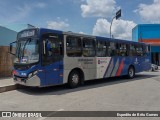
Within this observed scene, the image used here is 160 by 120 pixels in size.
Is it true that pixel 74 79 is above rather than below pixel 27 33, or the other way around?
below

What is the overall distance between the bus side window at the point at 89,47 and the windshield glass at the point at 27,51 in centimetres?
328

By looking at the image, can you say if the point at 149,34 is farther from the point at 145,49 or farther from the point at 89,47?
the point at 89,47

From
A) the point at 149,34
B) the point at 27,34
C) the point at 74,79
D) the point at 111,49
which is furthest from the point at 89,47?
the point at 149,34

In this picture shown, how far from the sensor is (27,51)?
418 inches

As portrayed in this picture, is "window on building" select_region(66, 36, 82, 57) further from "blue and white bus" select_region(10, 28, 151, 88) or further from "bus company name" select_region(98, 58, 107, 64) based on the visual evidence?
"bus company name" select_region(98, 58, 107, 64)

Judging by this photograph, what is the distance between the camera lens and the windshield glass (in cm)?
1021

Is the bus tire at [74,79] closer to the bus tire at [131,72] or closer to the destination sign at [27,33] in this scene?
the destination sign at [27,33]

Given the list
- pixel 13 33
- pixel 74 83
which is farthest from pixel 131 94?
pixel 13 33

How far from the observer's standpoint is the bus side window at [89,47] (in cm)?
1276

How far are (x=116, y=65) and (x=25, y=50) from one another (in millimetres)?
6967

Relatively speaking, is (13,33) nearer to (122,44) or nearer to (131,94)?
(122,44)

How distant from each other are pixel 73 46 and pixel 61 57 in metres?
1.09

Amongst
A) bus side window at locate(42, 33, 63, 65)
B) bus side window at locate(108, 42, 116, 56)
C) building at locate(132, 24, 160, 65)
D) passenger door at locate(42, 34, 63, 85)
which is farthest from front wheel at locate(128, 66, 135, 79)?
building at locate(132, 24, 160, 65)

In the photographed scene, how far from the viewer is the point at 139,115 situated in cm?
681
